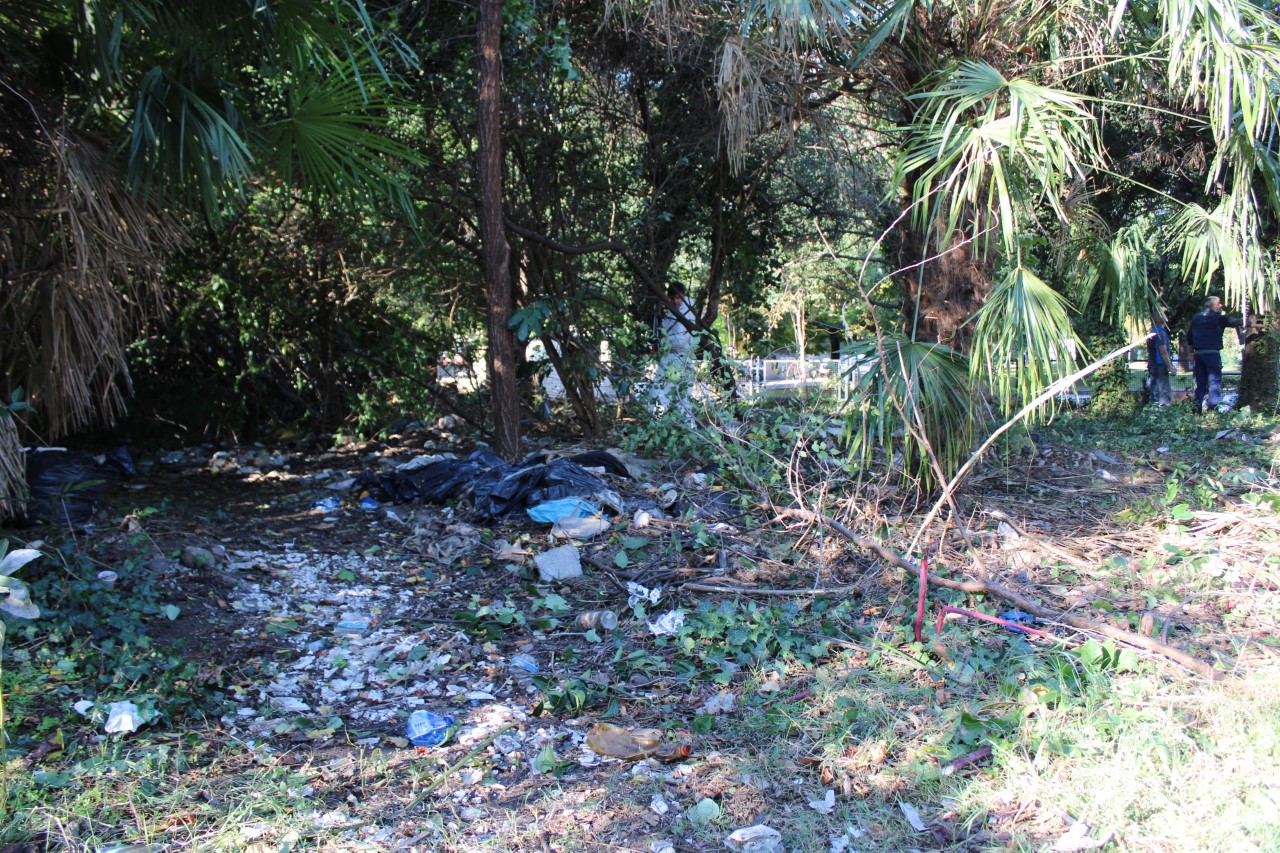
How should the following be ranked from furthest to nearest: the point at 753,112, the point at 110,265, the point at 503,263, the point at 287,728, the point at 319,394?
the point at 319,394 → the point at 503,263 → the point at 753,112 → the point at 110,265 → the point at 287,728

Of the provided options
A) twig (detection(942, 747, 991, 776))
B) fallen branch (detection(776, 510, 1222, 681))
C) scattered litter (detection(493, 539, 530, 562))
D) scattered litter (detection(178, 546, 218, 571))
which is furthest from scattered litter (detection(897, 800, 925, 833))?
scattered litter (detection(178, 546, 218, 571))

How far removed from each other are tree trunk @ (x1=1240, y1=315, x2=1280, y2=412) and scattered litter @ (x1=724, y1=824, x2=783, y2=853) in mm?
8959

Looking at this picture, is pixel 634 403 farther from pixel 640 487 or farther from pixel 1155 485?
pixel 1155 485

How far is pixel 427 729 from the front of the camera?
10.1 feet

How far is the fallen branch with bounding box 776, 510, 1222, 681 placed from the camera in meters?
3.13

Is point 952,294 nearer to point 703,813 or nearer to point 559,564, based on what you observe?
point 559,564

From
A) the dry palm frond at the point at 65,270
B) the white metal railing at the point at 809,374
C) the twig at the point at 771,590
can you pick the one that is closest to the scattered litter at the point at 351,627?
the twig at the point at 771,590

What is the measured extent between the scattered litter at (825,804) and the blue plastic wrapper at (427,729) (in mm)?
1212

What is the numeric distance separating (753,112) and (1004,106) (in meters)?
1.59

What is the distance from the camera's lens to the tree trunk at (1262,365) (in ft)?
30.1

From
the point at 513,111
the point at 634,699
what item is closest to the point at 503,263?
the point at 513,111

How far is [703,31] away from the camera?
20.9 ft

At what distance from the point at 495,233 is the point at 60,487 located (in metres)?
2.98

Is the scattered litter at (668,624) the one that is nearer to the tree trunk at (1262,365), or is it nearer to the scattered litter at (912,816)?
the scattered litter at (912,816)
